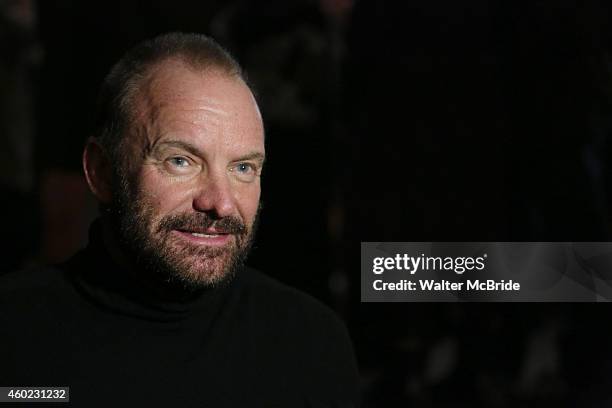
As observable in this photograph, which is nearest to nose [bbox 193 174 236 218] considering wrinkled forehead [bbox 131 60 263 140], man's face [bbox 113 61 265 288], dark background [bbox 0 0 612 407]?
man's face [bbox 113 61 265 288]

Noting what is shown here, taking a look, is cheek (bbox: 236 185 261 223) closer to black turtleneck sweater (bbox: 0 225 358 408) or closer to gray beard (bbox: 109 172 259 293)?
gray beard (bbox: 109 172 259 293)

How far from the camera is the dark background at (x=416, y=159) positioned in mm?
1844

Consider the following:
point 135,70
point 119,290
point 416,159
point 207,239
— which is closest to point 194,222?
point 207,239

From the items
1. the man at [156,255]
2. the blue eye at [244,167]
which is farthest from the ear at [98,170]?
the blue eye at [244,167]

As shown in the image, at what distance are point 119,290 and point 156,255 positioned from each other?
10cm

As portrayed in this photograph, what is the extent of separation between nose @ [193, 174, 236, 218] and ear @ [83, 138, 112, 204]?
0.68ft

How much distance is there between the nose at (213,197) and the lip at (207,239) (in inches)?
2.1

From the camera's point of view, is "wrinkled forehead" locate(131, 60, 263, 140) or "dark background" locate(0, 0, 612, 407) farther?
"dark background" locate(0, 0, 612, 407)

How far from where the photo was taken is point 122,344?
1.43 m

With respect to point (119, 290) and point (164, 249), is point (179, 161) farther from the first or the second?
point (119, 290)

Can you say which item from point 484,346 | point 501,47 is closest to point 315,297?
point 484,346

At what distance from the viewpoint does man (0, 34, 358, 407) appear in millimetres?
1381

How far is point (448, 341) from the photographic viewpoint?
189 cm

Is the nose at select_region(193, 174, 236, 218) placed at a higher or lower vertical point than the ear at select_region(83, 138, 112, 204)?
lower
